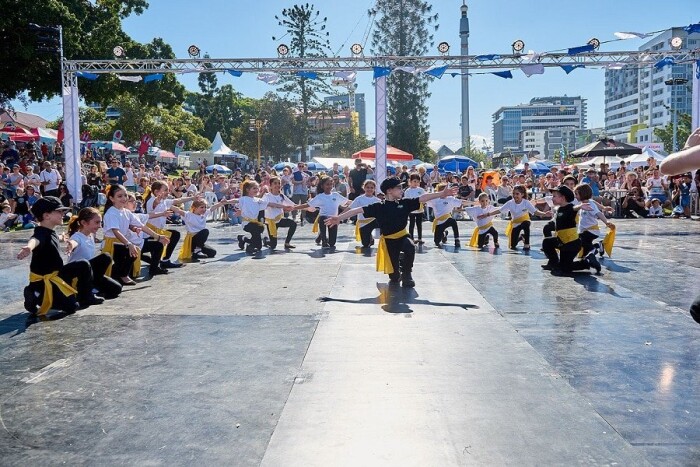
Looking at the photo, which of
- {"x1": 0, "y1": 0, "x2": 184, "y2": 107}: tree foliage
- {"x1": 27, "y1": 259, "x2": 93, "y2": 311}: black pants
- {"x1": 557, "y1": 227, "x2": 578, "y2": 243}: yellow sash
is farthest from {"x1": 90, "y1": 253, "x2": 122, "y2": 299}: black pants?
{"x1": 0, "y1": 0, "x2": 184, "y2": 107}: tree foliage

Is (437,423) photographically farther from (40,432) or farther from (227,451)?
(40,432)

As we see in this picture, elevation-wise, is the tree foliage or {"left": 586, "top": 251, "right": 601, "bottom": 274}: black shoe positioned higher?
the tree foliage

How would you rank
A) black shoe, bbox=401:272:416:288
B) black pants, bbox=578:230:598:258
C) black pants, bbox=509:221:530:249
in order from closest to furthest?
black shoe, bbox=401:272:416:288 → black pants, bbox=578:230:598:258 → black pants, bbox=509:221:530:249

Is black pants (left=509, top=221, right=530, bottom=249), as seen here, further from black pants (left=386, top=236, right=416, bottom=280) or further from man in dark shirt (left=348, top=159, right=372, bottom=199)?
man in dark shirt (left=348, top=159, right=372, bottom=199)

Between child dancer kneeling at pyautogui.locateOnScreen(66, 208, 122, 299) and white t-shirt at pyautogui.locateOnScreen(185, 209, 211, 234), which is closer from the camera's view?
child dancer kneeling at pyautogui.locateOnScreen(66, 208, 122, 299)

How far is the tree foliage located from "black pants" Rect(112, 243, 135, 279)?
18.3 metres

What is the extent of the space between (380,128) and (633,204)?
8.79m

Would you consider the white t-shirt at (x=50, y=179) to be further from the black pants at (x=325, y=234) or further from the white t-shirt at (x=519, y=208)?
the white t-shirt at (x=519, y=208)

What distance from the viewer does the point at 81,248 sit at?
24.1 ft

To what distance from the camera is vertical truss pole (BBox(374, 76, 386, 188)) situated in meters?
19.2

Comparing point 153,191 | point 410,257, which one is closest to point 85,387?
point 410,257

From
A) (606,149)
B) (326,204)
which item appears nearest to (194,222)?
(326,204)

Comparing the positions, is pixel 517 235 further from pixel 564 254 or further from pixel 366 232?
pixel 564 254

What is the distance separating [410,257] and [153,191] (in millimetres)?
4669
